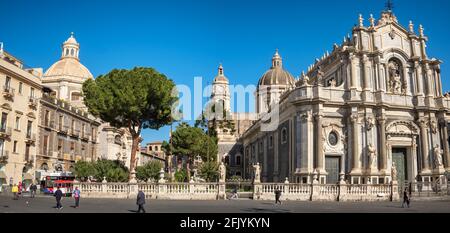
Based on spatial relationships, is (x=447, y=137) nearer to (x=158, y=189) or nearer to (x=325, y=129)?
(x=325, y=129)

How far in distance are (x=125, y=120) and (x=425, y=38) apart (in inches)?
1199

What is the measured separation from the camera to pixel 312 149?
115 ft

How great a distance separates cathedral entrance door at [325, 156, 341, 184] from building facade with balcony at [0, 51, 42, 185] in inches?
1165

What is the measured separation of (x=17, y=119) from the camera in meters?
40.2

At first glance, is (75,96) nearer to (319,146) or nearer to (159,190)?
(159,190)

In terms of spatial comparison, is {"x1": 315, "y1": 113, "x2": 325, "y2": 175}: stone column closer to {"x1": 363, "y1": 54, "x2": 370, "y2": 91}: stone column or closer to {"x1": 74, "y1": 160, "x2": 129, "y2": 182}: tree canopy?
{"x1": 363, "y1": 54, "x2": 370, "y2": 91}: stone column

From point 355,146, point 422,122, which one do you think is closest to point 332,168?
point 355,146

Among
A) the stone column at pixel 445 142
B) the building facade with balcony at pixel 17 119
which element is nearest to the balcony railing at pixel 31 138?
the building facade with balcony at pixel 17 119

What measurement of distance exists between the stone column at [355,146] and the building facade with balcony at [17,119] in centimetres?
3177

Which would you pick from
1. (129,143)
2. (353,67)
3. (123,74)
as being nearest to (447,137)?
(353,67)

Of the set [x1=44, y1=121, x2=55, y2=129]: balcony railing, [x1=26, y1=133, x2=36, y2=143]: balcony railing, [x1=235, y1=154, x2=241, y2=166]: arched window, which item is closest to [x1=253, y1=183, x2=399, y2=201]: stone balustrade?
[x1=26, y1=133, x2=36, y2=143]: balcony railing

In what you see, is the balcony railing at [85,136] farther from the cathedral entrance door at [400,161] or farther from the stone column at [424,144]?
the stone column at [424,144]

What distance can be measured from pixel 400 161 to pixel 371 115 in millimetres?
5859

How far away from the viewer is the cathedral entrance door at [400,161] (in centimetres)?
3816
